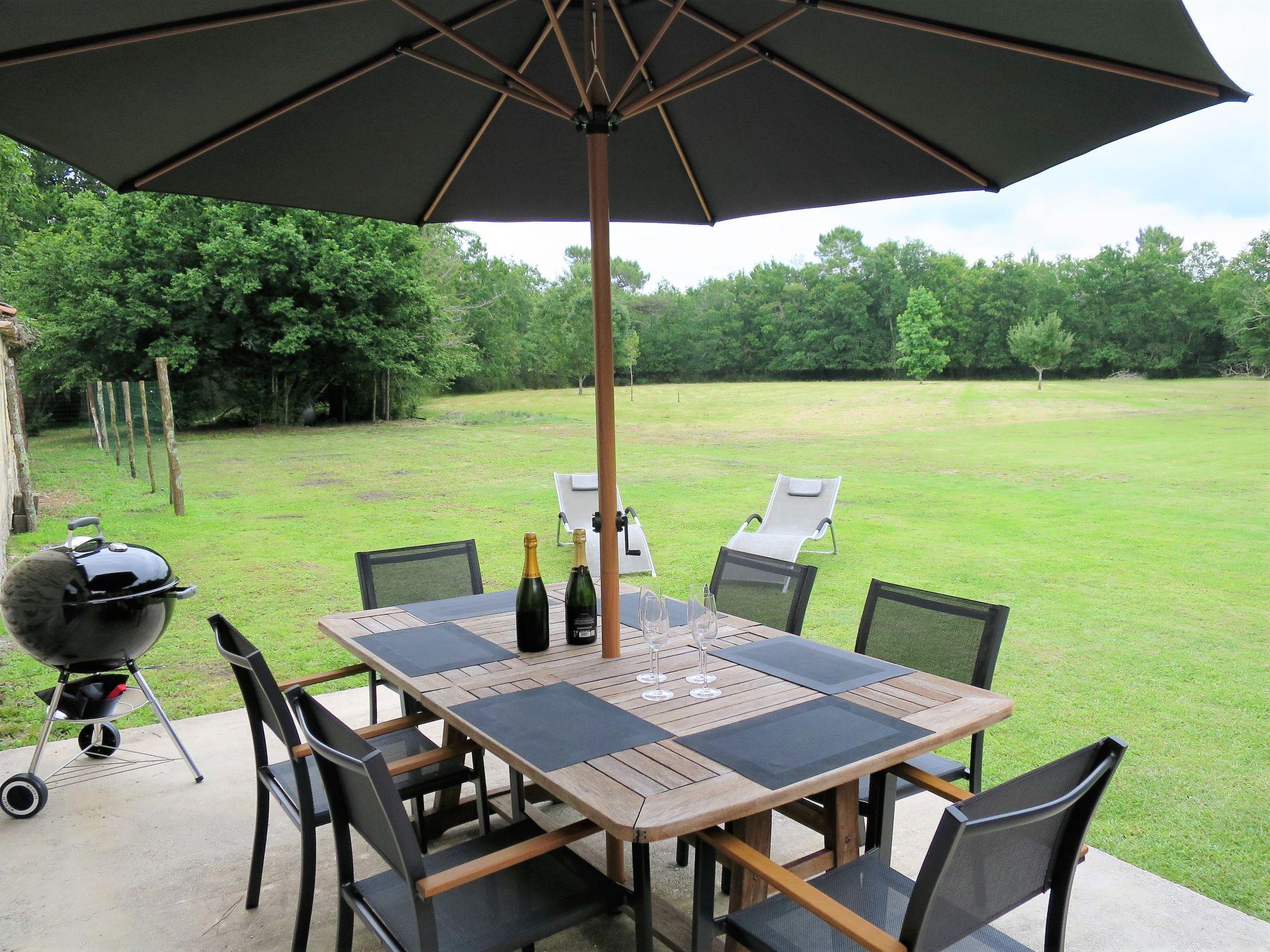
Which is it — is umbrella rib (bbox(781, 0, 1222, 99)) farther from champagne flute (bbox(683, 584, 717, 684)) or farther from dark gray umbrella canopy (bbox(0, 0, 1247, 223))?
champagne flute (bbox(683, 584, 717, 684))

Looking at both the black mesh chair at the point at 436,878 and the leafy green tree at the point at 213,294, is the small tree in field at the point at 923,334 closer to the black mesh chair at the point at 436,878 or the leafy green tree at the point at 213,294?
the leafy green tree at the point at 213,294

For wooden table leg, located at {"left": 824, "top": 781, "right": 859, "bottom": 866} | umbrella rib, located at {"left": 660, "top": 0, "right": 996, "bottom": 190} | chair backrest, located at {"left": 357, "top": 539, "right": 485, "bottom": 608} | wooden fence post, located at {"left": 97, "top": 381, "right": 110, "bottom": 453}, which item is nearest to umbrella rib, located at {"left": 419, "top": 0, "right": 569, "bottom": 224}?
umbrella rib, located at {"left": 660, "top": 0, "right": 996, "bottom": 190}

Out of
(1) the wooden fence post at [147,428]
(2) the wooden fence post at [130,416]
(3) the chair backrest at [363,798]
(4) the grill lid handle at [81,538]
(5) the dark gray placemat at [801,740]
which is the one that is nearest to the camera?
(3) the chair backrest at [363,798]

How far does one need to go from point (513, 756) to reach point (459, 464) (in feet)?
43.3

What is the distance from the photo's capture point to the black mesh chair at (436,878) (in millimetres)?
1462

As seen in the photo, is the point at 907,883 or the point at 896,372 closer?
the point at 907,883

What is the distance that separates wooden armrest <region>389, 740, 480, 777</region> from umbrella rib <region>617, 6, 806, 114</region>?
65.0 inches

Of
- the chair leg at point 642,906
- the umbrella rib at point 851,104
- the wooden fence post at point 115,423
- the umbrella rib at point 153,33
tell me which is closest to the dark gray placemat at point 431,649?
the chair leg at point 642,906

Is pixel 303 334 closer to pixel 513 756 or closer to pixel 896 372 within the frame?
pixel 896 372

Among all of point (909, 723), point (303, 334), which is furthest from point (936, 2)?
point (303, 334)

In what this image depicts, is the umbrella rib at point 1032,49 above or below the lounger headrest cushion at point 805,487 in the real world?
above

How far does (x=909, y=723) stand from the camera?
70.5 inches

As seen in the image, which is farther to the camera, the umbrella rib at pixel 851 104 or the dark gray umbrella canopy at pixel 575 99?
the umbrella rib at pixel 851 104

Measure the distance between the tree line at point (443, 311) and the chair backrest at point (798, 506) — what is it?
13.3m
